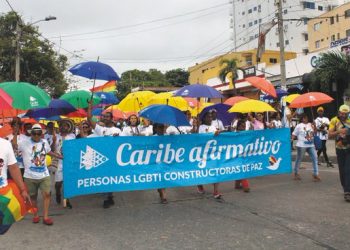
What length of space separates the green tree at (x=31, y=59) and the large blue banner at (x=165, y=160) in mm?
25247

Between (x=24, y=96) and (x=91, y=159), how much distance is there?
5.40ft

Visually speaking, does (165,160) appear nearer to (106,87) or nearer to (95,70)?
(95,70)

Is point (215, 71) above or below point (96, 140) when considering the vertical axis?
above

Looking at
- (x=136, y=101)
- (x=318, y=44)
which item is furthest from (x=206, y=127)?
(x=318, y=44)

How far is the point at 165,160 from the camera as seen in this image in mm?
8281

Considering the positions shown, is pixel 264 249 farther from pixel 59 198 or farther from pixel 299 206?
pixel 59 198

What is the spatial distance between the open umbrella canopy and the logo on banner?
1.53 meters

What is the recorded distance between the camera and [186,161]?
8.45 metres

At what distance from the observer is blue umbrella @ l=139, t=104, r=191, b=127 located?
7730mm

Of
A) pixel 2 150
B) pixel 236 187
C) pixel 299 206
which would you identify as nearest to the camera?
pixel 2 150

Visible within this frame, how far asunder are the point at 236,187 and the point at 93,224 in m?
3.73

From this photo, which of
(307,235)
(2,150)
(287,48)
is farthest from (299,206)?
(287,48)

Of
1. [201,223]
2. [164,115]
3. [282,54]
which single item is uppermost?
[282,54]

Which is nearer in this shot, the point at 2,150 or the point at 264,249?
the point at 2,150
